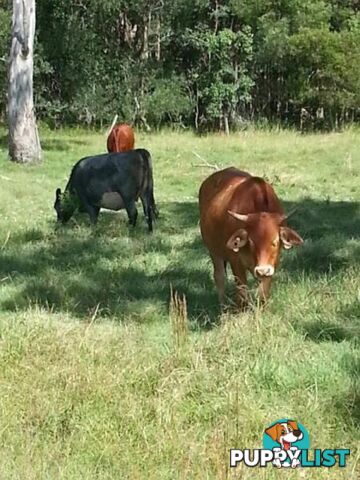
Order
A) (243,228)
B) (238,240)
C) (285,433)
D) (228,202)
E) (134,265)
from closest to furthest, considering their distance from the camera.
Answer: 1. (285,433)
2. (238,240)
3. (243,228)
4. (228,202)
5. (134,265)

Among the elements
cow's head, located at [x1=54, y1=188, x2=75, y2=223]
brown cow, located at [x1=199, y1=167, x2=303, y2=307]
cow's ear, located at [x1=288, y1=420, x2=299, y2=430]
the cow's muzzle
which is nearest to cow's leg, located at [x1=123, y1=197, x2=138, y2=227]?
cow's head, located at [x1=54, y1=188, x2=75, y2=223]

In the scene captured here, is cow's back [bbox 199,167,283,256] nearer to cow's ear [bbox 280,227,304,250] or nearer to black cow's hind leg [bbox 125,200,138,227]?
cow's ear [bbox 280,227,304,250]

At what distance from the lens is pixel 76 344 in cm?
522

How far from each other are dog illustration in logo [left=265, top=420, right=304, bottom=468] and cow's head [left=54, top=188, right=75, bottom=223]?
21.6 ft

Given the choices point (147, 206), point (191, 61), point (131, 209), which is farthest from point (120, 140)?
point (191, 61)

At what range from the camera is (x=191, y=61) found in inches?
996

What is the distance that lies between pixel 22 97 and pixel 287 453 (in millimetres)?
13568

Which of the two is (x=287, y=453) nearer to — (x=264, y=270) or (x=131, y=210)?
(x=264, y=270)

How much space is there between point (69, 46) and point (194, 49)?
156 inches

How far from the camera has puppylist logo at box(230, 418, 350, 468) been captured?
12.4 ft

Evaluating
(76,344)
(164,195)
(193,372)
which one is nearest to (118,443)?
(193,372)

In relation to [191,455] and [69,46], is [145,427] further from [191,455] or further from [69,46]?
[69,46]

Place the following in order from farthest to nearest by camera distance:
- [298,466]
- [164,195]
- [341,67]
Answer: [341,67], [164,195], [298,466]

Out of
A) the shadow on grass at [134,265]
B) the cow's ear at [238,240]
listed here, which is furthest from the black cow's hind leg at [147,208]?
the cow's ear at [238,240]
